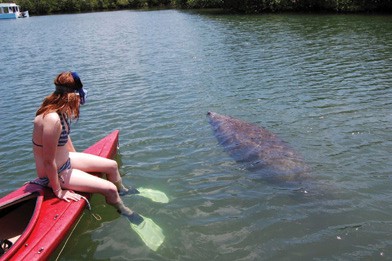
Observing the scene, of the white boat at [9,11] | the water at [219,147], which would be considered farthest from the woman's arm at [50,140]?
the white boat at [9,11]

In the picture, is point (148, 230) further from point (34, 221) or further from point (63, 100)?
point (63, 100)

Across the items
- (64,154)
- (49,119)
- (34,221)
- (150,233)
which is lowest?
(150,233)

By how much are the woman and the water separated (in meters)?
0.75

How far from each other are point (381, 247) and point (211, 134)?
17.6 ft

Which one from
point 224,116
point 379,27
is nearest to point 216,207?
point 224,116

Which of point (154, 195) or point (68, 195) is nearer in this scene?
point (68, 195)

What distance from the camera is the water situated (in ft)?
19.1

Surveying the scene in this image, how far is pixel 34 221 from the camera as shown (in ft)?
17.6

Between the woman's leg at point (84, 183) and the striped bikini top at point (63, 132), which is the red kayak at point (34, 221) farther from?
the striped bikini top at point (63, 132)

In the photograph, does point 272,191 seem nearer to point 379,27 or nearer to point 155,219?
point 155,219

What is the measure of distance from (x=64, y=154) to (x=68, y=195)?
657 mm

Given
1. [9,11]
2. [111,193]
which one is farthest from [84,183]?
[9,11]

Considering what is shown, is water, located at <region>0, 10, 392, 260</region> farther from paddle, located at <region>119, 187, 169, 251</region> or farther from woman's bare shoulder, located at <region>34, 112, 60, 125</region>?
woman's bare shoulder, located at <region>34, 112, 60, 125</region>

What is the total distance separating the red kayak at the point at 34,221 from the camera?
16.3 feet
